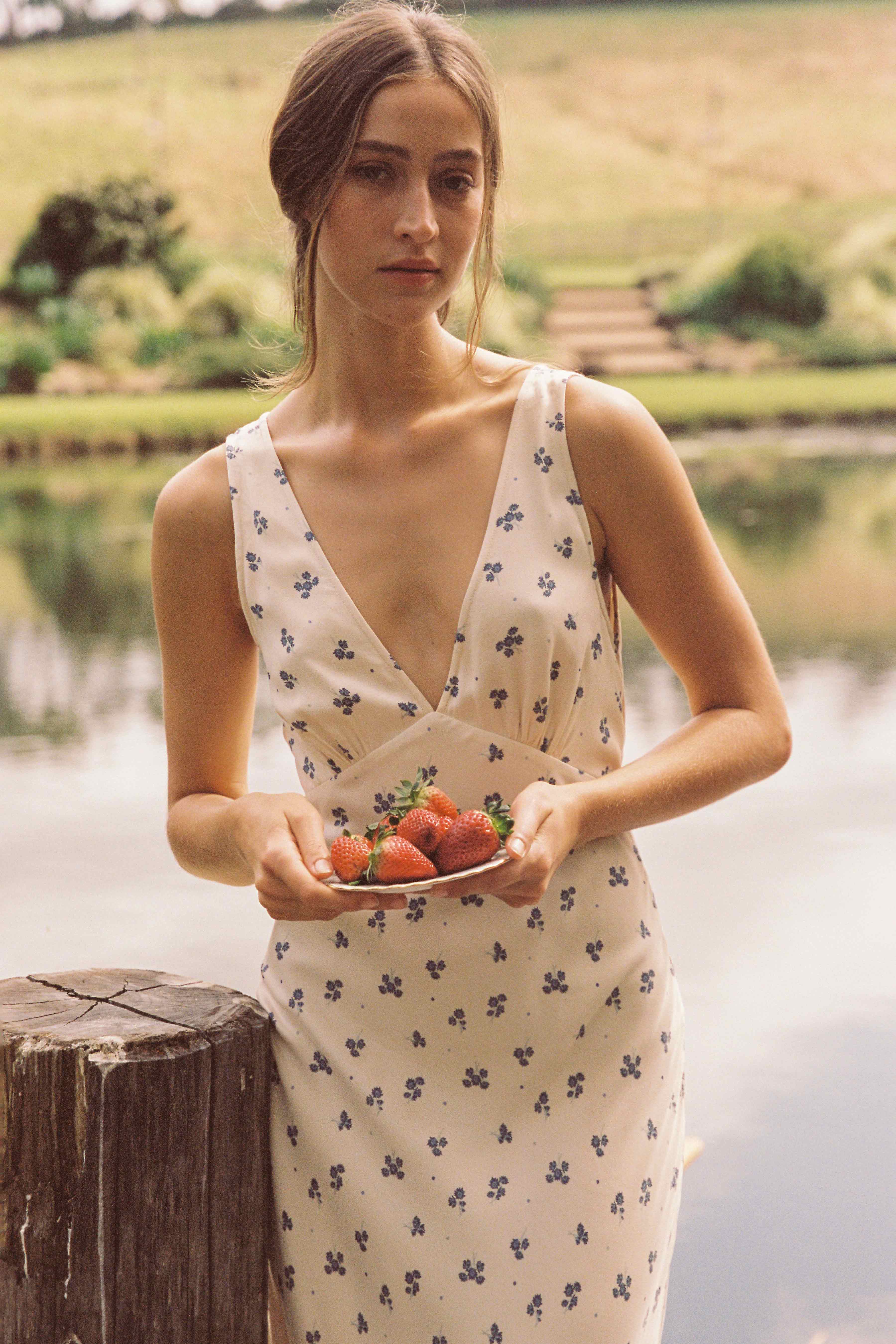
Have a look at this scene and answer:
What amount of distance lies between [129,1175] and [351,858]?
273mm

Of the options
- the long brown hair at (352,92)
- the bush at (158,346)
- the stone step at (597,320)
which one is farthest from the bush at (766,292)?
the long brown hair at (352,92)

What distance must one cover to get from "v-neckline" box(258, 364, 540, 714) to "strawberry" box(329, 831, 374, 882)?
110mm

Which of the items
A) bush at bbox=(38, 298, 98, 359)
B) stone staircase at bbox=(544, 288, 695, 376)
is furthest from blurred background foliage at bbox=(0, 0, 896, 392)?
stone staircase at bbox=(544, 288, 695, 376)

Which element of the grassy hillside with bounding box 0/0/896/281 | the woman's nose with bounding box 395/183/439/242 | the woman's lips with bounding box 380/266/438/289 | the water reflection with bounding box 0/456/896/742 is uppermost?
the grassy hillside with bounding box 0/0/896/281

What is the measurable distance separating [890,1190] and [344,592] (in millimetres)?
1695

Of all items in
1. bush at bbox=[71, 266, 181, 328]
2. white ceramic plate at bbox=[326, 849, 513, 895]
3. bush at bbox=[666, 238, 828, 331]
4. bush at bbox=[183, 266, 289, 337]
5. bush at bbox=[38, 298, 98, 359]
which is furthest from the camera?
bush at bbox=[666, 238, 828, 331]

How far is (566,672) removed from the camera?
3.59ft

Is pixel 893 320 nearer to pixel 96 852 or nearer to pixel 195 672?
pixel 96 852

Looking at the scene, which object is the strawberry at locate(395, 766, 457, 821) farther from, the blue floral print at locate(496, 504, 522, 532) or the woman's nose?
the woman's nose

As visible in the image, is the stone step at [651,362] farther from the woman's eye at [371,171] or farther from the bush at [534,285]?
the woman's eye at [371,171]

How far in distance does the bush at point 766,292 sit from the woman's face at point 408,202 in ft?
34.7

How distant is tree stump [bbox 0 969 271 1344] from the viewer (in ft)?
3.57

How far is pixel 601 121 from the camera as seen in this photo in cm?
1088

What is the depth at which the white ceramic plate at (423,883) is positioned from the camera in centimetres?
93
